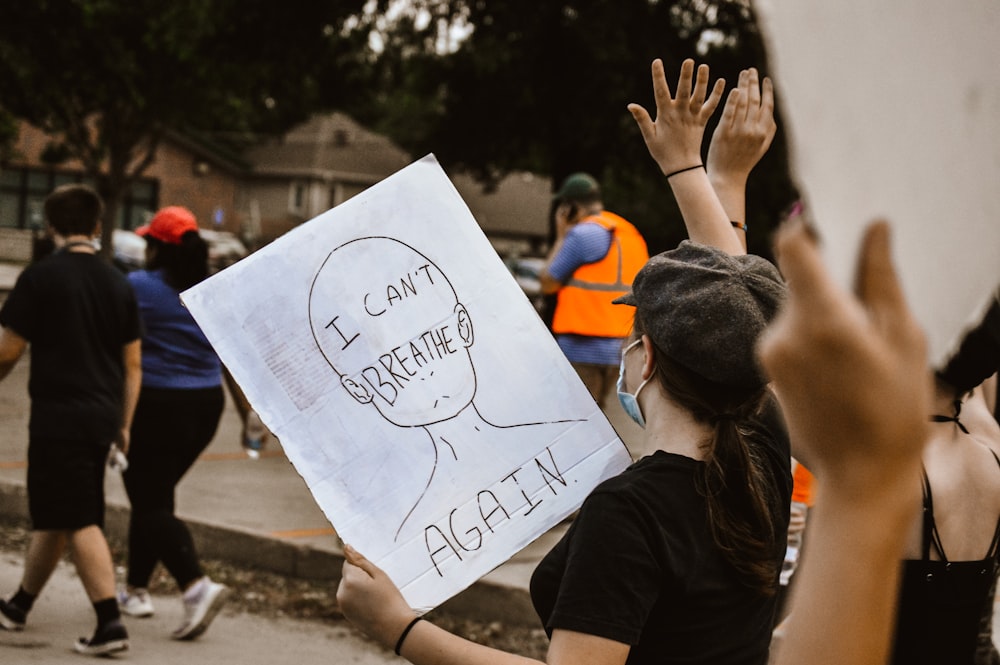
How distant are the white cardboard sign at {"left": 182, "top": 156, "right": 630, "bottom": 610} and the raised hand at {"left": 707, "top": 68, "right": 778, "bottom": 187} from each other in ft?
2.03

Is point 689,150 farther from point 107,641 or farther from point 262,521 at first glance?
point 262,521

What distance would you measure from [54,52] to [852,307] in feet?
72.6

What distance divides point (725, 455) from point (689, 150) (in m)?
0.69

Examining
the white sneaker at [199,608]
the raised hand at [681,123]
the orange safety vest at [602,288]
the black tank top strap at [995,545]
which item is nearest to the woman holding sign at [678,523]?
the raised hand at [681,123]

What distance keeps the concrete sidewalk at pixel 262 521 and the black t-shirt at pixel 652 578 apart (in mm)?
2760

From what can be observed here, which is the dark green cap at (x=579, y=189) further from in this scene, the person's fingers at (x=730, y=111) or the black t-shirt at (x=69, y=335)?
the person's fingers at (x=730, y=111)

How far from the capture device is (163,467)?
5.42 metres

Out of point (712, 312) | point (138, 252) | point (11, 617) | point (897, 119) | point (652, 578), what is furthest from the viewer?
point (138, 252)

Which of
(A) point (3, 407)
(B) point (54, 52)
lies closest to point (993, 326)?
(A) point (3, 407)

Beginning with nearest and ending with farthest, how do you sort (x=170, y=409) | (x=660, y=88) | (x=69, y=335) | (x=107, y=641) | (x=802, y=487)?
(x=660, y=88) < (x=802, y=487) < (x=107, y=641) < (x=69, y=335) < (x=170, y=409)

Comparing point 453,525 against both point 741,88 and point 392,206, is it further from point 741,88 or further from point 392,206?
point 741,88

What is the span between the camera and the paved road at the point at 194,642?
5059 mm

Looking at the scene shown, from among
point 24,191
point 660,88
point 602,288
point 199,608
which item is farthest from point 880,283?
point 24,191

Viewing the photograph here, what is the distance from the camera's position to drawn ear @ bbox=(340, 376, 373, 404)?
197 centimetres
